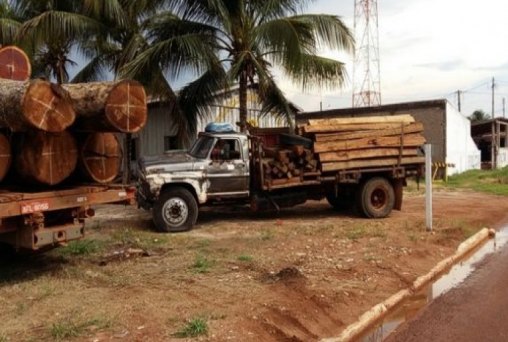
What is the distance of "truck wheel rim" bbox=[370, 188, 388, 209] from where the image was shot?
14133mm

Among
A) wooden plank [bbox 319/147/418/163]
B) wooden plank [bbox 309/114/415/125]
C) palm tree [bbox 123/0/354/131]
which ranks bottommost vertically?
wooden plank [bbox 319/147/418/163]

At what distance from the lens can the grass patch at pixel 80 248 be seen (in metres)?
9.10

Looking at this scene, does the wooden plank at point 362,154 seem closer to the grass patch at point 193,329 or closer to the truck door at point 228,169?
the truck door at point 228,169

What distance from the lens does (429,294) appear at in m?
7.52

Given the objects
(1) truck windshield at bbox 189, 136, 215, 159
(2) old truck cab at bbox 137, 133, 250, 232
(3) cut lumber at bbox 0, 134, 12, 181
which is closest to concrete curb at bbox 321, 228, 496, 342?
(3) cut lumber at bbox 0, 134, 12, 181

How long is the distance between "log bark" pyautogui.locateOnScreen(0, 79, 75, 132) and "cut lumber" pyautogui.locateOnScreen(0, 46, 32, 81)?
6.08 feet

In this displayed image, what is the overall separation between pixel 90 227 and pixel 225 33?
691cm

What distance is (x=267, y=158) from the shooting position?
13344 mm

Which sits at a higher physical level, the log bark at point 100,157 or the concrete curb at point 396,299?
the log bark at point 100,157

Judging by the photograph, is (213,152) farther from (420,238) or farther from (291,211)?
(420,238)

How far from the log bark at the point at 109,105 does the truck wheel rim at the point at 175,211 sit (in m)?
4.51

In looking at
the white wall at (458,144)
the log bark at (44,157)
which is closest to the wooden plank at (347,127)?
the log bark at (44,157)

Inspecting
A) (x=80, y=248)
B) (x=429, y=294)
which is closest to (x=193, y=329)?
(x=429, y=294)

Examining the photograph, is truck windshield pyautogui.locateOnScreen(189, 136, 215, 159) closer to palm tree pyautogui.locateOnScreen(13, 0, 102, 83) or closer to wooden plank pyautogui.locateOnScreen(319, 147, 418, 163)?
wooden plank pyautogui.locateOnScreen(319, 147, 418, 163)
